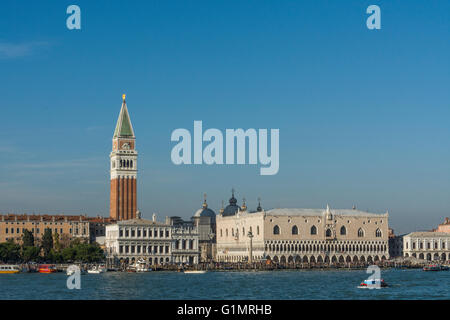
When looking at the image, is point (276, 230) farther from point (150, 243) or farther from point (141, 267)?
point (141, 267)

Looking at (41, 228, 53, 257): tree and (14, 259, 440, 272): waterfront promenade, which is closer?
(14, 259, 440, 272): waterfront promenade

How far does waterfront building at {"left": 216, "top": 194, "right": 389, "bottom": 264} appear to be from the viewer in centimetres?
10312

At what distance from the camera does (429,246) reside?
114062mm

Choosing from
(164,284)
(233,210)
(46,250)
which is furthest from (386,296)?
(233,210)

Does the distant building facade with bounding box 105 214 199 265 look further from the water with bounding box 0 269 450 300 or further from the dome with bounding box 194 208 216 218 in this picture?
the water with bounding box 0 269 450 300

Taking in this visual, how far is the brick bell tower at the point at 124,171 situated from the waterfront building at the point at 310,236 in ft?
56.1

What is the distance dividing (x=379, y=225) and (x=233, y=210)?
24222 mm

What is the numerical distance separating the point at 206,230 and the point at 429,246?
Answer: 113 ft

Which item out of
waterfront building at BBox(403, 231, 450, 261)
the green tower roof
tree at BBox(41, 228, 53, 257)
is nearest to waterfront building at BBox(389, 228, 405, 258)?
waterfront building at BBox(403, 231, 450, 261)

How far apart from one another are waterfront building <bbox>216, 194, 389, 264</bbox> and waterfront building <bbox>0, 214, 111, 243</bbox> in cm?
2007

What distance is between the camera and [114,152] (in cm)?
11988

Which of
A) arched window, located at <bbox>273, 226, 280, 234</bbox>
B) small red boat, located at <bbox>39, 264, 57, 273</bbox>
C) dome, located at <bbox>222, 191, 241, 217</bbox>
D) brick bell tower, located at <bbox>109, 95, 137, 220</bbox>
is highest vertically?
brick bell tower, located at <bbox>109, 95, 137, 220</bbox>

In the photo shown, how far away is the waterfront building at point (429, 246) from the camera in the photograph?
113875 millimetres
